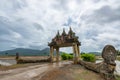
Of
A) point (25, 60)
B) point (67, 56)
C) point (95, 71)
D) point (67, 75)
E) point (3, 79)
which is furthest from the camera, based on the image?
point (67, 56)

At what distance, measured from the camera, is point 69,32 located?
20.2 metres

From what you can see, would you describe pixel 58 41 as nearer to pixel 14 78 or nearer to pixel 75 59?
pixel 75 59

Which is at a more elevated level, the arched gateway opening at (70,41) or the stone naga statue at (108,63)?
the arched gateway opening at (70,41)

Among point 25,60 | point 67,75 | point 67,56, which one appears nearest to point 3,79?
point 67,75

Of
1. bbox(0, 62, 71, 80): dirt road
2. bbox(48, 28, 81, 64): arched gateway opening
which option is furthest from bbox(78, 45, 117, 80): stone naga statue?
bbox(0, 62, 71, 80): dirt road

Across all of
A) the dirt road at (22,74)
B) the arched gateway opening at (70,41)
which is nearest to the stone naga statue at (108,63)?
the arched gateway opening at (70,41)

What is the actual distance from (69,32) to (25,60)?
11.6m

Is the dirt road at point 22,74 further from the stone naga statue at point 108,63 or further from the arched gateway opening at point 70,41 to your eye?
the stone naga statue at point 108,63

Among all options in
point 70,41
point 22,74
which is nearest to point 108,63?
point 70,41

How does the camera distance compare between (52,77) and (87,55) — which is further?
(87,55)

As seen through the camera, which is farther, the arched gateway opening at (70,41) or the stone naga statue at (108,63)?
the arched gateway opening at (70,41)

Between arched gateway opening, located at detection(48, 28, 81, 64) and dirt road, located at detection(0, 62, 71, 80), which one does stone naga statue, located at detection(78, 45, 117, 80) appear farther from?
dirt road, located at detection(0, 62, 71, 80)

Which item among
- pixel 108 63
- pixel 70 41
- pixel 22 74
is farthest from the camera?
pixel 70 41

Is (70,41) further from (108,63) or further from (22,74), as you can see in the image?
(22,74)
